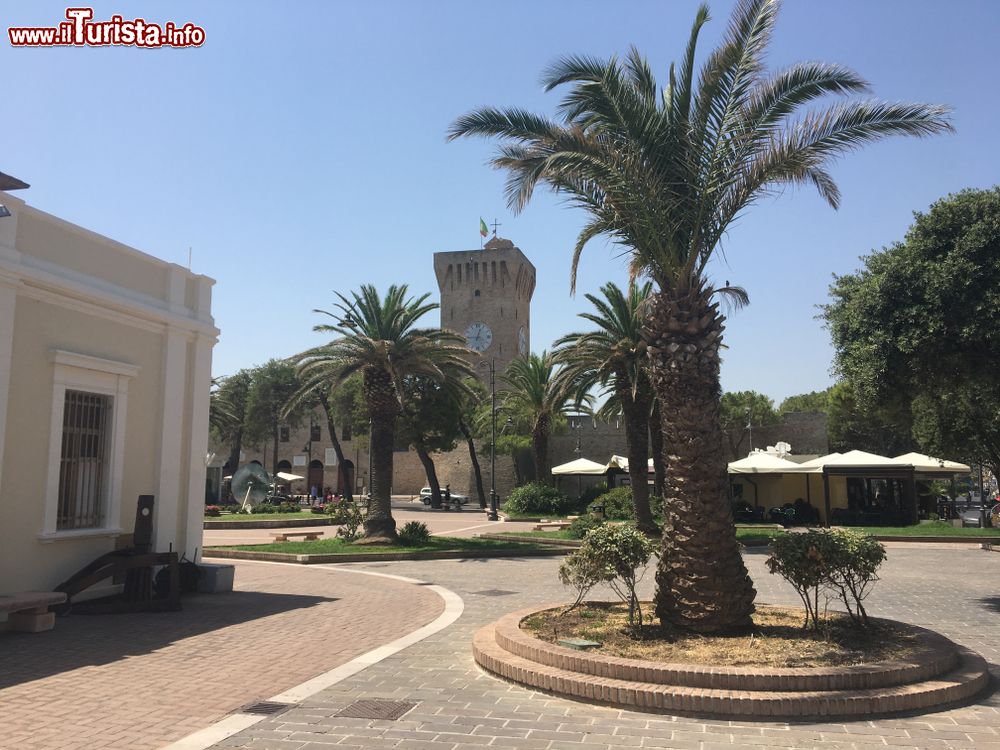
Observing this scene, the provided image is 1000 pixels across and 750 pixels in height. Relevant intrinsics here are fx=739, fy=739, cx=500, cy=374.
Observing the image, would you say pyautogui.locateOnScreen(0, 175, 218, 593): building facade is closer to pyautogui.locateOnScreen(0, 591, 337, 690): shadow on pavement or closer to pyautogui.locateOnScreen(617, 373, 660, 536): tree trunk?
pyautogui.locateOnScreen(0, 591, 337, 690): shadow on pavement

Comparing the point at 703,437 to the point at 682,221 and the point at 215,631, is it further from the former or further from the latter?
the point at 215,631

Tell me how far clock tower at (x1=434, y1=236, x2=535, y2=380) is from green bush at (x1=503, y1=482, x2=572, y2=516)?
32.6m

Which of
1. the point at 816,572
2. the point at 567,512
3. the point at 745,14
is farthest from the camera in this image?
the point at 567,512

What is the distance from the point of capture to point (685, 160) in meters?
9.15

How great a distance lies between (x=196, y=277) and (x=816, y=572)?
1118 cm

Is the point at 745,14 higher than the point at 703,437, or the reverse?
the point at 745,14

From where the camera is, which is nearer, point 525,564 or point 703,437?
point 703,437

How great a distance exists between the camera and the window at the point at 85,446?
408 inches

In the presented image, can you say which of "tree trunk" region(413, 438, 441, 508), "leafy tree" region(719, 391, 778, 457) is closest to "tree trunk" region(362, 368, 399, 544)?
"tree trunk" region(413, 438, 441, 508)

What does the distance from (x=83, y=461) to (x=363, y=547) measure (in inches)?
386

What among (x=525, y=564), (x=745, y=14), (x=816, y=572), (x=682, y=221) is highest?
(x=745, y=14)

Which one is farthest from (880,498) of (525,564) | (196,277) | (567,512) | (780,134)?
(196,277)

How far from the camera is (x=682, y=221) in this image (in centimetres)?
897

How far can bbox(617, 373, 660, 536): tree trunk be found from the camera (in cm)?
2241
